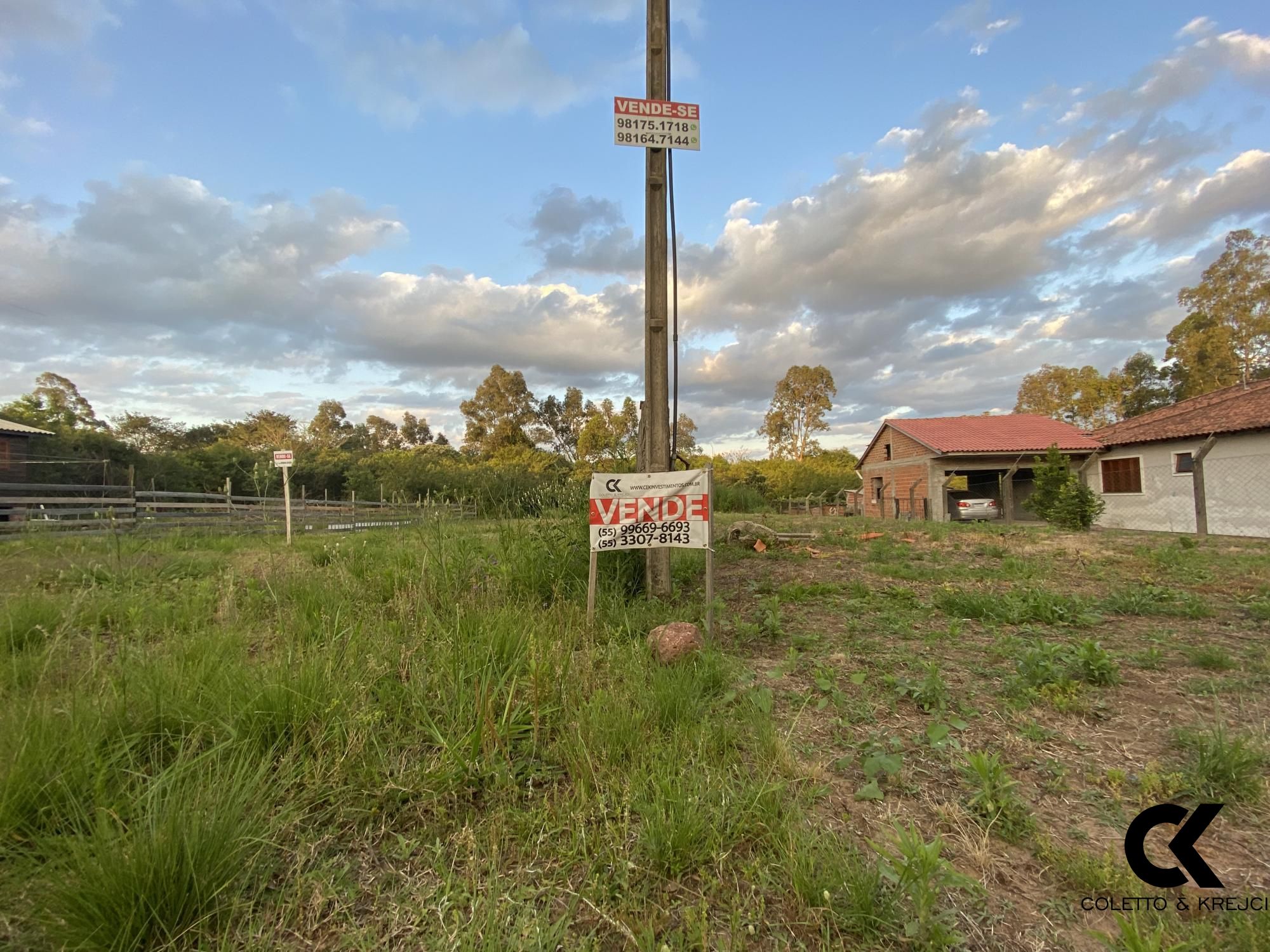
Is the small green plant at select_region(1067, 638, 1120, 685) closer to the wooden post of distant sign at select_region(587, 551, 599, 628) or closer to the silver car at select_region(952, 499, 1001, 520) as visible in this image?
the wooden post of distant sign at select_region(587, 551, 599, 628)

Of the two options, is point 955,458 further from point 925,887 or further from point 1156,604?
point 925,887

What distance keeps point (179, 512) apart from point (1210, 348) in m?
47.4

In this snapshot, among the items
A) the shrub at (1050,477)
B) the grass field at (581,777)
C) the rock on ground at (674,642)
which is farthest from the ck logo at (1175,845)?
the shrub at (1050,477)

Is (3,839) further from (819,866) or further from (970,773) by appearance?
(970,773)

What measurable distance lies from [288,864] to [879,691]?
101 inches

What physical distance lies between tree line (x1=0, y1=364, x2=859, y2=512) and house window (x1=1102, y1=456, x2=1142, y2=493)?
13244 millimetres

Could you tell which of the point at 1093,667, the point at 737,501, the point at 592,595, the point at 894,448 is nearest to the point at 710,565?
the point at 592,595

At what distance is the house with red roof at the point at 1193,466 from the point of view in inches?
519

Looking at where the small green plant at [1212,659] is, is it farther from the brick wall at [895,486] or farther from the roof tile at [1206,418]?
the brick wall at [895,486]

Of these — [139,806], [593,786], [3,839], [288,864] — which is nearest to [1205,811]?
[593,786]

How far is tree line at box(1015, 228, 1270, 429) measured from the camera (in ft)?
89.2

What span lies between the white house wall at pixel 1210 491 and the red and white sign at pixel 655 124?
17113 millimetres

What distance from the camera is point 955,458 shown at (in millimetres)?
23734

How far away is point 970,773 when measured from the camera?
1938 millimetres
